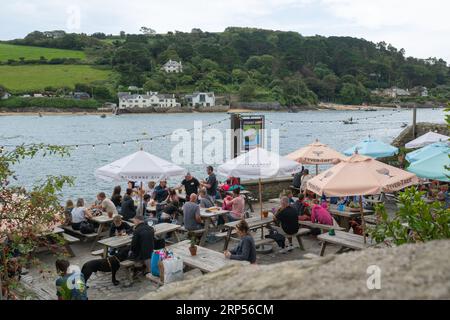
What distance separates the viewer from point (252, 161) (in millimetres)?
10578

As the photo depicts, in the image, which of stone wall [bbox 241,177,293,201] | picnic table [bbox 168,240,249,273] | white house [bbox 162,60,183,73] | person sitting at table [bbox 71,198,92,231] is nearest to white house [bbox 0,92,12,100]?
white house [bbox 162,60,183,73]

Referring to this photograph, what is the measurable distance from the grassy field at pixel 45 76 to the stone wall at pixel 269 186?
123 m

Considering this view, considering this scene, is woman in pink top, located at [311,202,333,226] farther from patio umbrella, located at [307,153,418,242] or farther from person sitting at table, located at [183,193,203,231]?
person sitting at table, located at [183,193,203,231]

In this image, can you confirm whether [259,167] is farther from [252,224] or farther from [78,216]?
[78,216]

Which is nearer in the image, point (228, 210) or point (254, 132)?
point (228, 210)

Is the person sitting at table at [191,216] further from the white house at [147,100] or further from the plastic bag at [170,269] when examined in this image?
the white house at [147,100]

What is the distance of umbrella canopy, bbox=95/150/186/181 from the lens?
10.8m

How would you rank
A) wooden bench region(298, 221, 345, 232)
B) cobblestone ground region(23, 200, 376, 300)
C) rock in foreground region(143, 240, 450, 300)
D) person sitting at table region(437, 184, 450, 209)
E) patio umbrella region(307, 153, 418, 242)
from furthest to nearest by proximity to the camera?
person sitting at table region(437, 184, 450, 209) → wooden bench region(298, 221, 345, 232) → patio umbrella region(307, 153, 418, 242) → cobblestone ground region(23, 200, 376, 300) → rock in foreground region(143, 240, 450, 300)

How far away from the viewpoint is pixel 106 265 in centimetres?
797

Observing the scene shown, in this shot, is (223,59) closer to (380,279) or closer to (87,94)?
(87,94)

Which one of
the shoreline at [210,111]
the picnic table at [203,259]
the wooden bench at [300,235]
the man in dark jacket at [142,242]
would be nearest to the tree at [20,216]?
the man in dark jacket at [142,242]

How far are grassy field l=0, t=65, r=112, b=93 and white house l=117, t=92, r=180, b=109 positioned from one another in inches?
498
